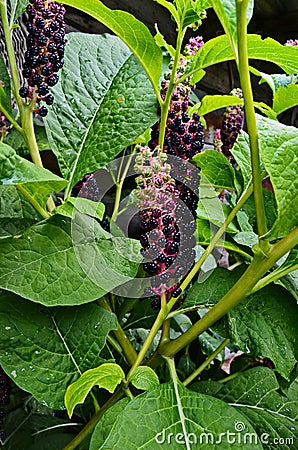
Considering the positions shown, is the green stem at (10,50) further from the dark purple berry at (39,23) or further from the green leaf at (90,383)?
the green leaf at (90,383)

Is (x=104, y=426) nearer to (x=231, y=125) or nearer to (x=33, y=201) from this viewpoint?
(x=33, y=201)

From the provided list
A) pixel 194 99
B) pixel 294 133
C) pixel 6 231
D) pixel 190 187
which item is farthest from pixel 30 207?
pixel 194 99

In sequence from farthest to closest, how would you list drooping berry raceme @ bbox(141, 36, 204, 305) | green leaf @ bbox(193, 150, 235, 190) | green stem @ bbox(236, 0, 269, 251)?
green leaf @ bbox(193, 150, 235, 190) < drooping berry raceme @ bbox(141, 36, 204, 305) < green stem @ bbox(236, 0, 269, 251)

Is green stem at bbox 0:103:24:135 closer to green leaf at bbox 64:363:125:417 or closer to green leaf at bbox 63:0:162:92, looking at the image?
green leaf at bbox 63:0:162:92

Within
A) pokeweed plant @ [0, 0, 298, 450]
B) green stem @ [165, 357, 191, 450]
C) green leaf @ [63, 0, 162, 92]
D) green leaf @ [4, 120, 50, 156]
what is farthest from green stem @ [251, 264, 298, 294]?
green leaf @ [4, 120, 50, 156]

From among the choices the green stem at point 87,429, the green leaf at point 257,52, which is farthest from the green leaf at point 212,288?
the green leaf at point 257,52

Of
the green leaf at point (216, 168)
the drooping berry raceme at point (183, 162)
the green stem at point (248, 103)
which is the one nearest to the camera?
the green stem at point (248, 103)

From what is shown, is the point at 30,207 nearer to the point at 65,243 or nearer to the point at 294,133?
the point at 65,243
